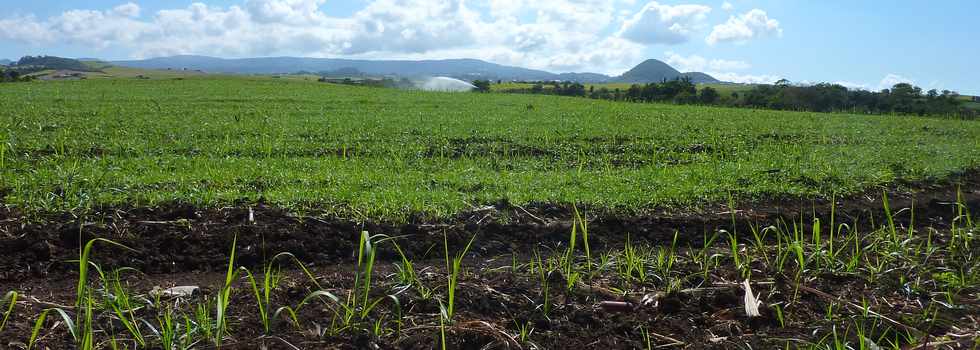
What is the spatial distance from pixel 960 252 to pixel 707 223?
1849 mm

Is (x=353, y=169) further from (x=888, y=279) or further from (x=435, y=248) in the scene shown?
(x=888, y=279)

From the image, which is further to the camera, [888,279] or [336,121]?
[336,121]

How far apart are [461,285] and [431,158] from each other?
576cm

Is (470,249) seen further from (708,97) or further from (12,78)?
(12,78)

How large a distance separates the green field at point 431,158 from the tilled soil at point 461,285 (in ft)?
1.69

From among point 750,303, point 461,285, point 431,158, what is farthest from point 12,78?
point 750,303

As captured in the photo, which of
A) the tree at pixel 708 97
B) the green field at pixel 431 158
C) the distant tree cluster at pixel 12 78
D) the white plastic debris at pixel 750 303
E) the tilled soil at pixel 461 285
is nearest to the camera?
the tilled soil at pixel 461 285

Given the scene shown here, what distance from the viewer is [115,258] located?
432 centimetres

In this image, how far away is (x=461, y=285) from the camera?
150 inches

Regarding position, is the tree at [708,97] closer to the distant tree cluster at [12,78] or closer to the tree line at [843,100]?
the tree line at [843,100]

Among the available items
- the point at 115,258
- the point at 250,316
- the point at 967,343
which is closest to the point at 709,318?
the point at 967,343

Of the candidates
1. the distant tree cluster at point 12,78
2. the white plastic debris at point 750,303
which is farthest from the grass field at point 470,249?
the distant tree cluster at point 12,78

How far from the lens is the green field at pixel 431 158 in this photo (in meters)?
6.12

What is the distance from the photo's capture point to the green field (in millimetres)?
6117
